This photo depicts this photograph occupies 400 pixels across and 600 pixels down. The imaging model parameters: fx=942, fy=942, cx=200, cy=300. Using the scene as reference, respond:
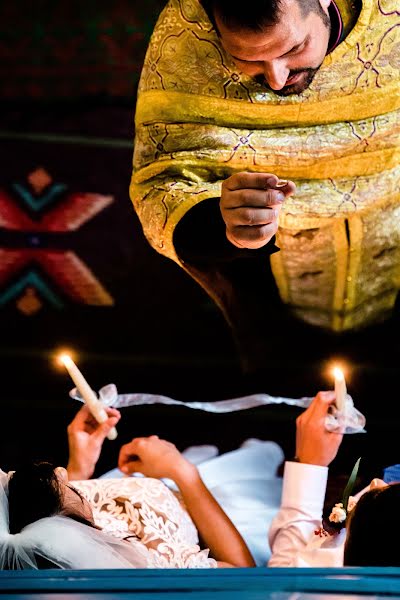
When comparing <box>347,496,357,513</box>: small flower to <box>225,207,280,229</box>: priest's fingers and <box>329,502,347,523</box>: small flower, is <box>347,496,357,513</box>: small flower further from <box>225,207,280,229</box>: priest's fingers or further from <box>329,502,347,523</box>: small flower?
<box>225,207,280,229</box>: priest's fingers

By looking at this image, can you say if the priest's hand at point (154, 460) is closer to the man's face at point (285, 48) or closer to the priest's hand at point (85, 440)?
the priest's hand at point (85, 440)

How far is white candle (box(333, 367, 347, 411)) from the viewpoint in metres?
1.78

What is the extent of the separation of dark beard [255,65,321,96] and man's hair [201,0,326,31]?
104mm

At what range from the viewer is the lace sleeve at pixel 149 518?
63.8 inches

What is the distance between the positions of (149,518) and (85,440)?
0.80 ft

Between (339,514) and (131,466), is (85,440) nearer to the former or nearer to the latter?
(131,466)

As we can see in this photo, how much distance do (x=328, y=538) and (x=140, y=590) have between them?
618mm

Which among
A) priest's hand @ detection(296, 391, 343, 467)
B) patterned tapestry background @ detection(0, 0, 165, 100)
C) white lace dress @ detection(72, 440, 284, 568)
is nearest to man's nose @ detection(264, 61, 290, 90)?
patterned tapestry background @ detection(0, 0, 165, 100)

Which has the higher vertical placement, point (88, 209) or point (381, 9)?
point (381, 9)

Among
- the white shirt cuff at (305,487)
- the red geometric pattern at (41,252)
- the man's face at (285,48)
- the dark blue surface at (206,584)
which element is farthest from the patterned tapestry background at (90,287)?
the dark blue surface at (206,584)

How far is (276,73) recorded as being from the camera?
5.12 ft

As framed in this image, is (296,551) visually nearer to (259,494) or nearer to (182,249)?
(259,494)

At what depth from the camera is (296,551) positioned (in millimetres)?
1683

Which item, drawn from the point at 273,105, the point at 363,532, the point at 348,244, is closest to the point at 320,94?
the point at 273,105
